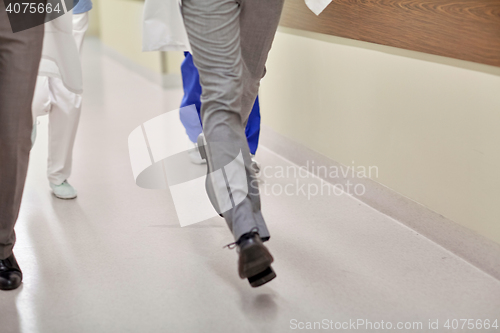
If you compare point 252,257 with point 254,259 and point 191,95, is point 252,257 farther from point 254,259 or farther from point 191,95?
point 191,95

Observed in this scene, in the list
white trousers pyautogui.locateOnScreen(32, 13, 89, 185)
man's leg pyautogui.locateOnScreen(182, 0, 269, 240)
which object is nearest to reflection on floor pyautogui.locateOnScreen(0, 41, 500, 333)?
white trousers pyautogui.locateOnScreen(32, 13, 89, 185)

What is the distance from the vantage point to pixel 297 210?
179 centimetres

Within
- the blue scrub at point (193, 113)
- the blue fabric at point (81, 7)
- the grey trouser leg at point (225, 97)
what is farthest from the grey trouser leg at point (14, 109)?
the blue scrub at point (193, 113)

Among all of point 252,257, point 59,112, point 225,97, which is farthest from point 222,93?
point 59,112

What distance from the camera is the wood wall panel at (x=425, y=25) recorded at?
1.29 metres

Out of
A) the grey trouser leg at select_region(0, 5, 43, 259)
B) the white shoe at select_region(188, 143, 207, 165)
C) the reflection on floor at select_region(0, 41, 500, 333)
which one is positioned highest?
the grey trouser leg at select_region(0, 5, 43, 259)

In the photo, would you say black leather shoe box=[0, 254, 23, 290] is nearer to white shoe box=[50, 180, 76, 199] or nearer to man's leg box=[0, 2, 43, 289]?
man's leg box=[0, 2, 43, 289]

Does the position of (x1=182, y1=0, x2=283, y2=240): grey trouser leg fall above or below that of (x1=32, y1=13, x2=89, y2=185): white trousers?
above

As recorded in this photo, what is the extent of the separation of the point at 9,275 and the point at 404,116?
4.08ft

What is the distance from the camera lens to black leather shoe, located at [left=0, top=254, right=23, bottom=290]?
1309mm

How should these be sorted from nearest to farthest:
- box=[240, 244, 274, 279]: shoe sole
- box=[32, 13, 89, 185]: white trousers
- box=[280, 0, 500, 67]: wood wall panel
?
1. box=[240, 244, 274, 279]: shoe sole
2. box=[280, 0, 500, 67]: wood wall panel
3. box=[32, 13, 89, 185]: white trousers

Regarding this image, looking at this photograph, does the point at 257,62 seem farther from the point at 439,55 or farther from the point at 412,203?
the point at 412,203

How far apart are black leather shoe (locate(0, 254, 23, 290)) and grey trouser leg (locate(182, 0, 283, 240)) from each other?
0.56 m

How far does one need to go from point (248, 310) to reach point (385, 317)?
0.32 meters
